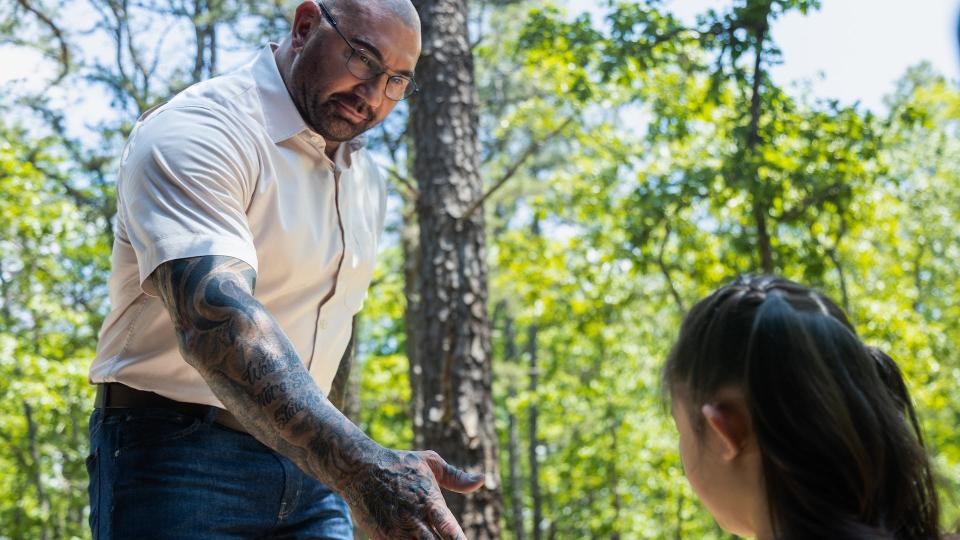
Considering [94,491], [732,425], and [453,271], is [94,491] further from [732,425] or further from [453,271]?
[453,271]

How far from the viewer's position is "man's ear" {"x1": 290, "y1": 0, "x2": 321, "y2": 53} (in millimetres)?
2439

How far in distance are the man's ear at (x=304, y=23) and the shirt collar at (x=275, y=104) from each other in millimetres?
95

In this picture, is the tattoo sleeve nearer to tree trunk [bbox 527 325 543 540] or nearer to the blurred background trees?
the blurred background trees

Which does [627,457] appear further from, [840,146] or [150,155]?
[150,155]

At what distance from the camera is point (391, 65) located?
2404 mm

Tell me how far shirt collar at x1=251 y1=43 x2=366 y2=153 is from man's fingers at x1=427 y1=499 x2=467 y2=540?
1.05 m

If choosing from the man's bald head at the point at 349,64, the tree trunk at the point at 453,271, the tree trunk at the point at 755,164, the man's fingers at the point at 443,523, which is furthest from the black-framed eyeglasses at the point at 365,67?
the tree trunk at the point at 755,164

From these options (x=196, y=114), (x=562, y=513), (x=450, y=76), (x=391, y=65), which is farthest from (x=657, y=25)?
(x=562, y=513)

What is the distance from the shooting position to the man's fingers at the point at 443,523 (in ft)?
4.99

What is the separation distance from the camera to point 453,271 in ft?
16.7

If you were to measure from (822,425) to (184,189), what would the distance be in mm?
1255

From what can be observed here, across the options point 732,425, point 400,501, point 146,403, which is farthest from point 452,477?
point 146,403

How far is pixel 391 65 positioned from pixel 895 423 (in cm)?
151

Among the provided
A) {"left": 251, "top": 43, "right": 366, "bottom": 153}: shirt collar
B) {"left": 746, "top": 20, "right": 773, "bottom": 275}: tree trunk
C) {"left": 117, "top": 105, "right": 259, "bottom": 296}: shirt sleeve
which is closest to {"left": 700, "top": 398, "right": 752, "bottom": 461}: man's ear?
{"left": 117, "top": 105, "right": 259, "bottom": 296}: shirt sleeve
